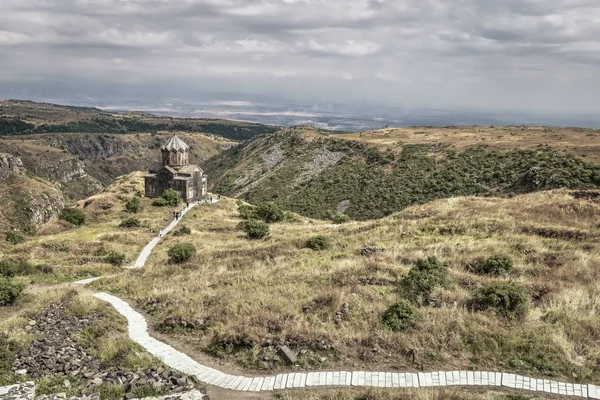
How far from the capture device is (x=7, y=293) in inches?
730

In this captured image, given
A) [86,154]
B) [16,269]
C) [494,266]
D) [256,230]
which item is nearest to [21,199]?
[16,269]

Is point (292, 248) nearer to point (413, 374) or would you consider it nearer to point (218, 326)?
point (218, 326)

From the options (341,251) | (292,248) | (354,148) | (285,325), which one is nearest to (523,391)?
(285,325)

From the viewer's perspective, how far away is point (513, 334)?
11984 millimetres

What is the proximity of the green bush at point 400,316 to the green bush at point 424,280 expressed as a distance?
156 cm

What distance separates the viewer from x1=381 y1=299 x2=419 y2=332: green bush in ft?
42.2

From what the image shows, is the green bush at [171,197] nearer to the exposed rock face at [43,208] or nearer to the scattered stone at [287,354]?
the exposed rock face at [43,208]

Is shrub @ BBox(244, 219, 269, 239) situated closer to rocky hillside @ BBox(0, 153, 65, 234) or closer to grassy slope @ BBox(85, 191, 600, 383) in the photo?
grassy slope @ BBox(85, 191, 600, 383)

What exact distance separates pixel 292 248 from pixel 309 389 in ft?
54.6

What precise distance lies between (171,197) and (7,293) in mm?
34894

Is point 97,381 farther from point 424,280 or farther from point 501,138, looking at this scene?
point 501,138

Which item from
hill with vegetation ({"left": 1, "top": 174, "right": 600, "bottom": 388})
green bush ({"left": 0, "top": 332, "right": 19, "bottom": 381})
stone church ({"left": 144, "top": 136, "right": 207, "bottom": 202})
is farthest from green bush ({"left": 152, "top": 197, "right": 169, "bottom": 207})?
green bush ({"left": 0, "top": 332, "right": 19, "bottom": 381})

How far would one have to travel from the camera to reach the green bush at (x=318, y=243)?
85.0ft

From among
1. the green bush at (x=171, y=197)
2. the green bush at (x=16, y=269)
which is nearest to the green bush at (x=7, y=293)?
the green bush at (x=16, y=269)
